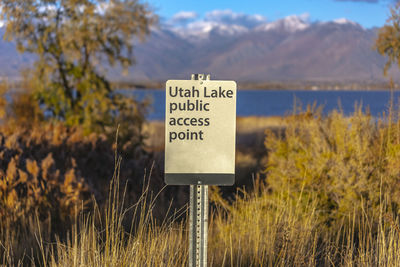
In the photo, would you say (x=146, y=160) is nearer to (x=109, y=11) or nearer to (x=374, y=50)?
(x=374, y=50)

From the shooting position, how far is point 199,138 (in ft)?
10.8

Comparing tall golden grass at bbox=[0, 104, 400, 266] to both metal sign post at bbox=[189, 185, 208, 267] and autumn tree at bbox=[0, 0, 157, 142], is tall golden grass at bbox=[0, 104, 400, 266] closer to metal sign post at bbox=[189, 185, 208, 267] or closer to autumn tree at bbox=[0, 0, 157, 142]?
metal sign post at bbox=[189, 185, 208, 267]

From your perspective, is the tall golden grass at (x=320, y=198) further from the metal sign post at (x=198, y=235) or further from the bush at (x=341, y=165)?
the metal sign post at (x=198, y=235)

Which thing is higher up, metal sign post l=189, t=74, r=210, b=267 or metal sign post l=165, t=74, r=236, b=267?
metal sign post l=165, t=74, r=236, b=267

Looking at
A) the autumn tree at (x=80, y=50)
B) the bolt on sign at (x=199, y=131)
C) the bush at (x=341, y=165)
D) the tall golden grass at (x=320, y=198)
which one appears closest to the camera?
Answer: the bolt on sign at (x=199, y=131)

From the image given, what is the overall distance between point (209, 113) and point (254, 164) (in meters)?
9.16

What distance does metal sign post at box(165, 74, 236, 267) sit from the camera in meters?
3.29

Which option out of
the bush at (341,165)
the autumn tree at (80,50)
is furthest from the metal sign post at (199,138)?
the autumn tree at (80,50)

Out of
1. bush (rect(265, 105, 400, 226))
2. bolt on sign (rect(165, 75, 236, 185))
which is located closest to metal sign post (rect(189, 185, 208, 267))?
bolt on sign (rect(165, 75, 236, 185))

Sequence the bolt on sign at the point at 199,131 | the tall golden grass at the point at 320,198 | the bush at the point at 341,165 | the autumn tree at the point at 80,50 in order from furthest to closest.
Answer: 1. the autumn tree at the point at 80,50
2. the bush at the point at 341,165
3. the tall golden grass at the point at 320,198
4. the bolt on sign at the point at 199,131

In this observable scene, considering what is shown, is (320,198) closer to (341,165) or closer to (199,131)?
(341,165)

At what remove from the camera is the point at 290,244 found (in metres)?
4.65

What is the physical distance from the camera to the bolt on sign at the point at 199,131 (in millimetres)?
3287

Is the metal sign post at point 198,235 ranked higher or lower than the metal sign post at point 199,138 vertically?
lower
